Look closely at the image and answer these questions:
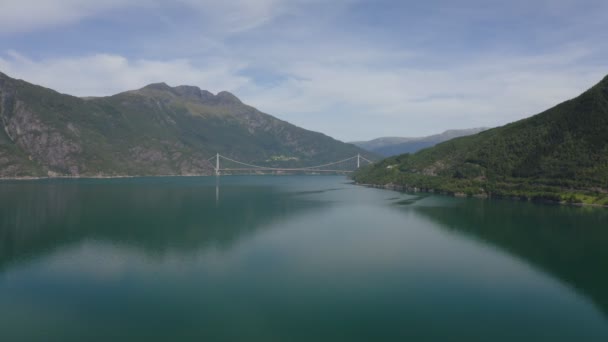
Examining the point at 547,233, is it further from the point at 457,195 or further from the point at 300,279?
the point at 457,195

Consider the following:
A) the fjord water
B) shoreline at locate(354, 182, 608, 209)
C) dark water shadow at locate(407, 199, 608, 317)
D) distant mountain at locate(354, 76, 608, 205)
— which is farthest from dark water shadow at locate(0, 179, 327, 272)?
distant mountain at locate(354, 76, 608, 205)

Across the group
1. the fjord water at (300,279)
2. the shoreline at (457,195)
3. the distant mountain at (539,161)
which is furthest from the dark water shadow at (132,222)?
the distant mountain at (539,161)

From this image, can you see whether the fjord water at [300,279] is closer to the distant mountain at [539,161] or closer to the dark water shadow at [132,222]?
the dark water shadow at [132,222]

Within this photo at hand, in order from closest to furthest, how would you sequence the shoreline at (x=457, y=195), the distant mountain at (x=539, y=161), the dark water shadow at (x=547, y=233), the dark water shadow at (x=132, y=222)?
the dark water shadow at (x=547, y=233) < the dark water shadow at (x=132, y=222) < the shoreline at (x=457, y=195) < the distant mountain at (x=539, y=161)

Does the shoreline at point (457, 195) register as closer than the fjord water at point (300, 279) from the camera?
No

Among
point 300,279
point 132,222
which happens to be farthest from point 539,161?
point 132,222

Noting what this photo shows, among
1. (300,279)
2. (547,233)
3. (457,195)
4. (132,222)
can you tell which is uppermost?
(457,195)

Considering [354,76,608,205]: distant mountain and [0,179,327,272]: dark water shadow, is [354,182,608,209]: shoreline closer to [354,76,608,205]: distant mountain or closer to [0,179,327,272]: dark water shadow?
[354,76,608,205]: distant mountain
